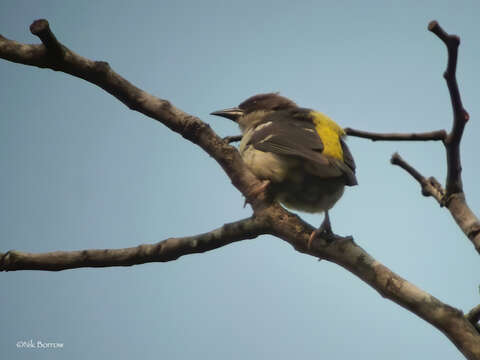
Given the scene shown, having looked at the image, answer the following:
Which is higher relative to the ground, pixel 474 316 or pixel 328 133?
pixel 328 133

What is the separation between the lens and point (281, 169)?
4.08m

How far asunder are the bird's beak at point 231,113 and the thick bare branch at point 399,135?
113 inches

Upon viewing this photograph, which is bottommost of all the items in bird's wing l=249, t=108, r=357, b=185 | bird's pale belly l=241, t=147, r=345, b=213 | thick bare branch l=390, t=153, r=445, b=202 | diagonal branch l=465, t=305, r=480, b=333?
diagonal branch l=465, t=305, r=480, b=333

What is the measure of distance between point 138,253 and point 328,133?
8.43 ft

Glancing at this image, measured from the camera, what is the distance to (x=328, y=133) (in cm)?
480

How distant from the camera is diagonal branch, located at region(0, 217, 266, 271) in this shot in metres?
2.71

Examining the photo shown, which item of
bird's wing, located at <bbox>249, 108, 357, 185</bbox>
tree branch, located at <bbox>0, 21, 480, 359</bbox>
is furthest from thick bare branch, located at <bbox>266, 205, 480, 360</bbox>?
bird's wing, located at <bbox>249, 108, 357, 185</bbox>

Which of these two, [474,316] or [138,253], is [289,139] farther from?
[474,316]

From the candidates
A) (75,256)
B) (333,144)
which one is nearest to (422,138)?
(333,144)

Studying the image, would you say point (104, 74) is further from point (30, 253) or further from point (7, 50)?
point (30, 253)

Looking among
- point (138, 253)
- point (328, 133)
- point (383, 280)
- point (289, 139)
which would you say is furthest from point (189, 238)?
point (328, 133)

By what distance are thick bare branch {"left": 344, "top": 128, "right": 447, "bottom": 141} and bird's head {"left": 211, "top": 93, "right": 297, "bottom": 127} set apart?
8.95ft

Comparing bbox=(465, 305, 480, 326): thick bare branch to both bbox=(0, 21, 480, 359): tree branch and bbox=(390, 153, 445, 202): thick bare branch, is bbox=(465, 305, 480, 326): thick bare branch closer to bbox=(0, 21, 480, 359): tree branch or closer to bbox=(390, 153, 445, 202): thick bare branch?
bbox=(0, 21, 480, 359): tree branch

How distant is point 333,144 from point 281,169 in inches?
28.2
